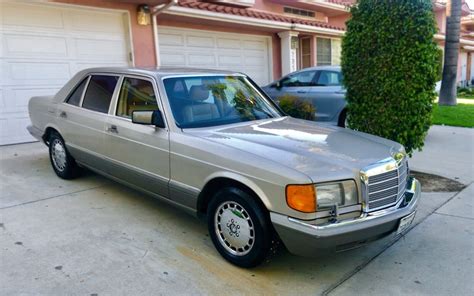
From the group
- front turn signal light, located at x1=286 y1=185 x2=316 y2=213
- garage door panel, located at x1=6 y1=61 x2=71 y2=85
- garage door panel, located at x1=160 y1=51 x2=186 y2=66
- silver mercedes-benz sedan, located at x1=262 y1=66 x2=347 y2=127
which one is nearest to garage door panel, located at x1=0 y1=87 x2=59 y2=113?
garage door panel, located at x1=6 y1=61 x2=71 y2=85

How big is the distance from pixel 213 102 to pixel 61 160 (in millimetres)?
2644

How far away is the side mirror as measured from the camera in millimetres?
3664

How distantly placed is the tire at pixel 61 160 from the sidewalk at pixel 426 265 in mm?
3942

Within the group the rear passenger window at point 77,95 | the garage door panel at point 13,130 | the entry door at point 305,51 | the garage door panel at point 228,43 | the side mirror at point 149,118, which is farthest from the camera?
the entry door at point 305,51

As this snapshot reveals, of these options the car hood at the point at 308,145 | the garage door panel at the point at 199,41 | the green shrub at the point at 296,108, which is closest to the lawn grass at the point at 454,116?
the green shrub at the point at 296,108

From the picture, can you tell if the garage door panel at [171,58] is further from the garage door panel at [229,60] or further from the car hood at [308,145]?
the car hood at [308,145]

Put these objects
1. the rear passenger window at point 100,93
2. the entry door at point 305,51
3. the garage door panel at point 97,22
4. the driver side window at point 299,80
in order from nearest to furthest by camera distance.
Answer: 1. the rear passenger window at point 100,93
2. the garage door panel at point 97,22
3. the driver side window at point 299,80
4. the entry door at point 305,51

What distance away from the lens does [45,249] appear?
11.5 ft

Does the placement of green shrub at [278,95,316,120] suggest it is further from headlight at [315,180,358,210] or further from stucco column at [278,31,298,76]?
stucco column at [278,31,298,76]

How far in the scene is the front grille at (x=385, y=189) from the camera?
9.65 feet

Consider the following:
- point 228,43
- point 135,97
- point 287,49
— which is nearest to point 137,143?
point 135,97

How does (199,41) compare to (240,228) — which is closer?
(240,228)

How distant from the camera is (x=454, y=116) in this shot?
11.4 m

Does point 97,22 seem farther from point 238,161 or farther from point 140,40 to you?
point 238,161
